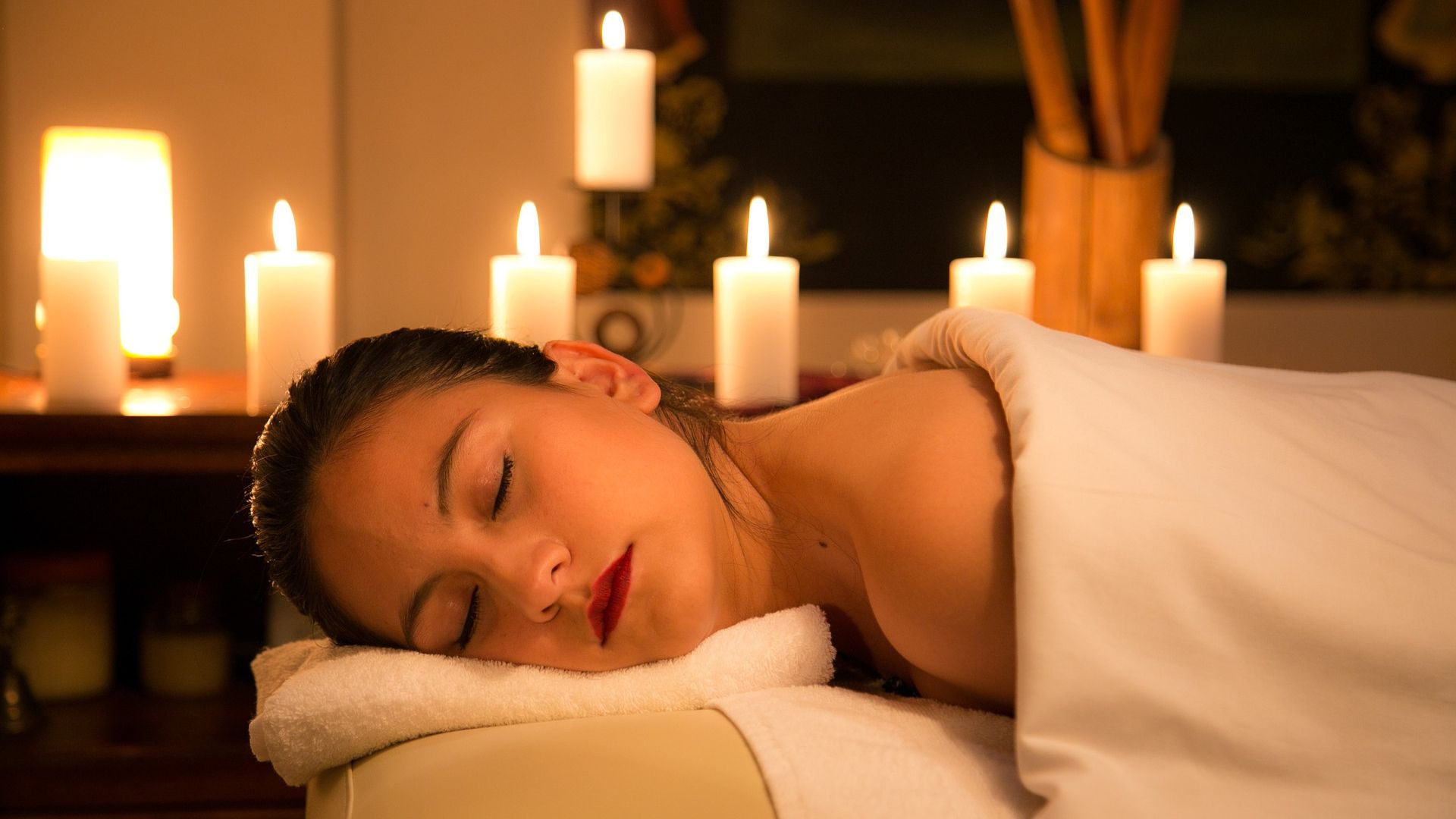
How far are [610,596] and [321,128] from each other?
4.36 feet

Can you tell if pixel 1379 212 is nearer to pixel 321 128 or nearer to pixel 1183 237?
pixel 1183 237

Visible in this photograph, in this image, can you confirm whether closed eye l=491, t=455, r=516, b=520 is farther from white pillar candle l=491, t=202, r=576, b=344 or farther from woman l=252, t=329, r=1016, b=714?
white pillar candle l=491, t=202, r=576, b=344

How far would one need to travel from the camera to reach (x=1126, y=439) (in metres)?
0.69

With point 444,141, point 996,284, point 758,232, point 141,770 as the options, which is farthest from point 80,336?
point 996,284

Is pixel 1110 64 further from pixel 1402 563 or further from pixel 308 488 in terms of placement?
pixel 308 488

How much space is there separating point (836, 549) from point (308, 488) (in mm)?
375

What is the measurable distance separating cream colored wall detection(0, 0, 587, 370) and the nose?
4.17ft

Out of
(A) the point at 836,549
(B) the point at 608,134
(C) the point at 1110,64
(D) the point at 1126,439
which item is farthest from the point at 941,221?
(D) the point at 1126,439

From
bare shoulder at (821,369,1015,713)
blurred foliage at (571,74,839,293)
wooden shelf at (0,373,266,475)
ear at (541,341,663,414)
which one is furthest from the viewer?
blurred foliage at (571,74,839,293)

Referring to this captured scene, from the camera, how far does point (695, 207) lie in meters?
1.98

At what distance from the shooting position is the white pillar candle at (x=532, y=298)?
1.30 metres

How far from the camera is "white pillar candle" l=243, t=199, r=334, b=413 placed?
1.23 m

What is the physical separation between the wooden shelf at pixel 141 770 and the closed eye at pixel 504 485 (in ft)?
1.98

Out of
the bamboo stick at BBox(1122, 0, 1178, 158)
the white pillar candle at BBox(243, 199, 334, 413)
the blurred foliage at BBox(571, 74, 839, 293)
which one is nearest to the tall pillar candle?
the white pillar candle at BBox(243, 199, 334, 413)
